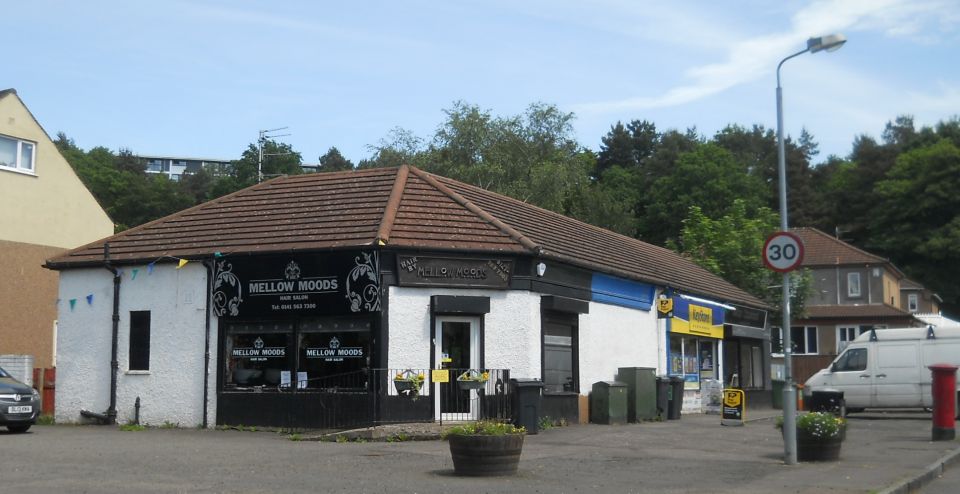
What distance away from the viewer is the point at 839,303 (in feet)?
209

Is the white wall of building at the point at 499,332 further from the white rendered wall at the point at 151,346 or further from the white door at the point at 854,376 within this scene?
the white door at the point at 854,376

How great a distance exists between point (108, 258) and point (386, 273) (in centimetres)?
733

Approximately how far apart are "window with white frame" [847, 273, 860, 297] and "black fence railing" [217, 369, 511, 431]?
48531 millimetres

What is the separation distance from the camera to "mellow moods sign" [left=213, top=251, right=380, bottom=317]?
20.6 m

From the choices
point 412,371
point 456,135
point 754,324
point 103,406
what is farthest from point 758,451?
point 456,135

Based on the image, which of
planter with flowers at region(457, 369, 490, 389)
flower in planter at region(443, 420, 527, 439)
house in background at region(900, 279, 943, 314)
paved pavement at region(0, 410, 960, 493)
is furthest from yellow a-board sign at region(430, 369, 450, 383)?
house in background at region(900, 279, 943, 314)

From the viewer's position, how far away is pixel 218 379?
71.9 feet

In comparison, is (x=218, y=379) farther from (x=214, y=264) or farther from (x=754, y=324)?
(x=754, y=324)

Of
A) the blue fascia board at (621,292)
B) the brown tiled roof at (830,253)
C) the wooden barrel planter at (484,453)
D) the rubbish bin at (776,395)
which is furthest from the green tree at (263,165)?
the wooden barrel planter at (484,453)

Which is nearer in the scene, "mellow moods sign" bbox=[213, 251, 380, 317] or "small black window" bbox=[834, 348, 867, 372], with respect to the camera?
"mellow moods sign" bbox=[213, 251, 380, 317]

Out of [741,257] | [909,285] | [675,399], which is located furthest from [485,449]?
[909,285]

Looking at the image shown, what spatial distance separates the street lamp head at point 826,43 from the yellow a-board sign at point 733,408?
1106 centimetres

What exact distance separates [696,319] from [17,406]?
1871cm

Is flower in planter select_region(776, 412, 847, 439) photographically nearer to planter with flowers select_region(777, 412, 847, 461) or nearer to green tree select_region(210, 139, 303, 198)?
planter with flowers select_region(777, 412, 847, 461)
